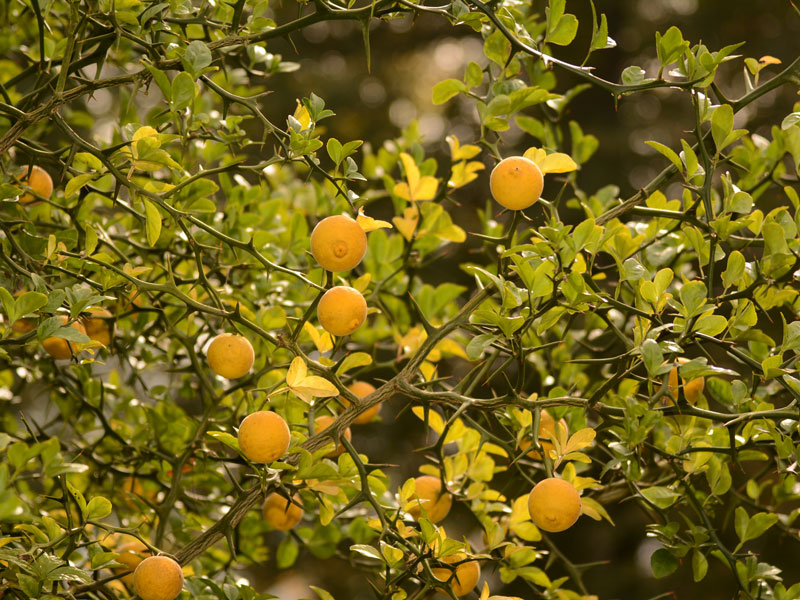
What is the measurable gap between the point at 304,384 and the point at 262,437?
0.06 m

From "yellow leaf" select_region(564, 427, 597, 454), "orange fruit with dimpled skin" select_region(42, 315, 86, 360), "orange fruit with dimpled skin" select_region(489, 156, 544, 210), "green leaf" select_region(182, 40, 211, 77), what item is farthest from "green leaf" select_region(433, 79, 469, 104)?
"orange fruit with dimpled skin" select_region(42, 315, 86, 360)

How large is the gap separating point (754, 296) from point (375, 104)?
3.38m

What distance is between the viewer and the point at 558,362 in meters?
1.07

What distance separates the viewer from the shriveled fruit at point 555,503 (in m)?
0.68

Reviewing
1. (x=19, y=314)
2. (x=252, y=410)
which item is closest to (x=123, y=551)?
(x=252, y=410)

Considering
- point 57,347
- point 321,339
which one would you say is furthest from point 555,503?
point 57,347

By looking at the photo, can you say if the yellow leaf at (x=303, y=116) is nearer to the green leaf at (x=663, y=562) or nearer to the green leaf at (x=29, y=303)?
the green leaf at (x=29, y=303)

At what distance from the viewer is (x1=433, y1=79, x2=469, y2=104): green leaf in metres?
0.79

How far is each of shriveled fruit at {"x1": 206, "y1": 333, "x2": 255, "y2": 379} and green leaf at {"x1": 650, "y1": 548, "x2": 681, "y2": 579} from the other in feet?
1.39

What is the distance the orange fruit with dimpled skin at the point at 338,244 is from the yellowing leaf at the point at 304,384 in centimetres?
9

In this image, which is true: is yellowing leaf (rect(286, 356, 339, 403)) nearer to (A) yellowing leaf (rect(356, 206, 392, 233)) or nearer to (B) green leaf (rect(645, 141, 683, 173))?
(A) yellowing leaf (rect(356, 206, 392, 233))

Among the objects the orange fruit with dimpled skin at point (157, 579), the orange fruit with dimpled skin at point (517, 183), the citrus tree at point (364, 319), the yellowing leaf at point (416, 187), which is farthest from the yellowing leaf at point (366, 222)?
the orange fruit with dimpled skin at point (157, 579)

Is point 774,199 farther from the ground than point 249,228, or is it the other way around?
point 249,228

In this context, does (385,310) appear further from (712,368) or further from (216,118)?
(712,368)
